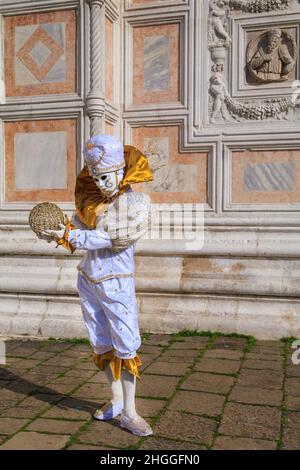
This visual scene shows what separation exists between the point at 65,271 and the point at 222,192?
176cm

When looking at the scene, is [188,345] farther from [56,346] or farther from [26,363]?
[26,363]

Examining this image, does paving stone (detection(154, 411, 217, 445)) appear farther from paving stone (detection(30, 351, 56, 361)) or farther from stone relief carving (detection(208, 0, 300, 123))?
stone relief carving (detection(208, 0, 300, 123))

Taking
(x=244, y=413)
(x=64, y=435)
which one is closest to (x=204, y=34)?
(x=244, y=413)

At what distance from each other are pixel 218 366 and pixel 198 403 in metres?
0.72

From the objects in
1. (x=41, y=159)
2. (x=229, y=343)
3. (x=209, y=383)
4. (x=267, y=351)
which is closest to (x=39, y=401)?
(x=209, y=383)

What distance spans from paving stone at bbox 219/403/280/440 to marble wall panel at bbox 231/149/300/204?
2396 millimetres

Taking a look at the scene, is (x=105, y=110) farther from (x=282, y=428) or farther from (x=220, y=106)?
(x=282, y=428)

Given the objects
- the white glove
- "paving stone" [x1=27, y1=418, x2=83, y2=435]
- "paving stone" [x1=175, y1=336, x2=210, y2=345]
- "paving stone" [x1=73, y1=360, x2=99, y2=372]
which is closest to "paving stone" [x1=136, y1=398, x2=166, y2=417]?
"paving stone" [x1=27, y1=418, x2=83, y2=435]

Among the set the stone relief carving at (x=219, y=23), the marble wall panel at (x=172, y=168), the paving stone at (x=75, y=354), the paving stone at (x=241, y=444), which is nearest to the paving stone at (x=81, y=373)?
the paving stone at (x=75, y=354)

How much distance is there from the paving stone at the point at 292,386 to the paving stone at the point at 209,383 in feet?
1.19

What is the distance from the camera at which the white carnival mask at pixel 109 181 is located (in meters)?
2.40

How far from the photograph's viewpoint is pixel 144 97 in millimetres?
5016

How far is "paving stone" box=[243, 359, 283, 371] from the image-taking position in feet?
11.5

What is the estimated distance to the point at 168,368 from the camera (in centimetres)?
348
